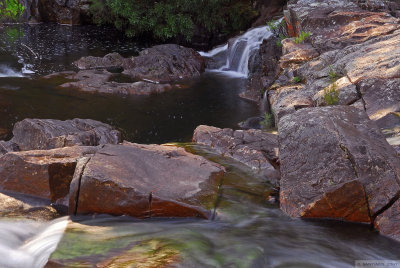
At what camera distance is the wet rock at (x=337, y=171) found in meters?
4.68

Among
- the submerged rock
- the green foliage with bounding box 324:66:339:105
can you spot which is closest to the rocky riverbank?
the green foliage with bounding box 324:66:339:105

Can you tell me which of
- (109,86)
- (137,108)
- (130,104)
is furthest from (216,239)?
(109,86)

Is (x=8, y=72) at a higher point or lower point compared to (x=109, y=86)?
higher

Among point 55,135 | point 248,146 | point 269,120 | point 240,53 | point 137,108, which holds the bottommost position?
point 137,108

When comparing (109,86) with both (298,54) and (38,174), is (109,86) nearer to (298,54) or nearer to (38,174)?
(298,54)

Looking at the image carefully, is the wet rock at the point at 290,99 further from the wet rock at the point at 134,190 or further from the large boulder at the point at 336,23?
the wet rock at the point at 134,190

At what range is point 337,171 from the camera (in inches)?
189

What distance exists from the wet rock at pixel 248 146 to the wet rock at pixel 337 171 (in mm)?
790

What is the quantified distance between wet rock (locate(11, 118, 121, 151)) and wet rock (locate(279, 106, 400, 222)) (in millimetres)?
4418

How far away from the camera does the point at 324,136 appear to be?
5.16 meters

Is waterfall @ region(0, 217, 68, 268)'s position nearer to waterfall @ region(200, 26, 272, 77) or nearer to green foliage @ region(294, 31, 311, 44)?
green foliage @ region(294, 31, 311, 44)

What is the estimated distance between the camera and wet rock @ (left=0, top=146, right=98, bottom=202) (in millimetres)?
5387

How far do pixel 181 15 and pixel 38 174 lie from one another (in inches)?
686

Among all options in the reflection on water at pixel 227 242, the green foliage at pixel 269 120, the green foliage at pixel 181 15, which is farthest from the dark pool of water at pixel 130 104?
the reflection on water at pixel 227 242
